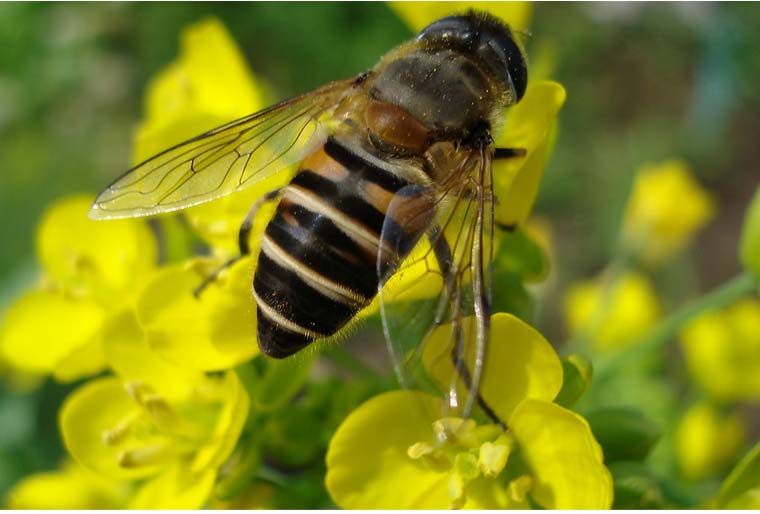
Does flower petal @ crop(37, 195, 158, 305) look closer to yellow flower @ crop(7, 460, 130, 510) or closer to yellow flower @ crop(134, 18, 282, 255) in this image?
yellow flower @ crop(134, 18, 282, 255)

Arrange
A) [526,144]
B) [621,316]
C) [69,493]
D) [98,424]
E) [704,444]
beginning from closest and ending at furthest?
[526,144], [98,424], [69,493], [704,444], [621,316]

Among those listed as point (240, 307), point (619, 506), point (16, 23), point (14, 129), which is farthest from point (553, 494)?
point (14, 129)

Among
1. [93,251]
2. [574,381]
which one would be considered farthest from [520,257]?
[93,251]

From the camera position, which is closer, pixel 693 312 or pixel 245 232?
pixel 245 232

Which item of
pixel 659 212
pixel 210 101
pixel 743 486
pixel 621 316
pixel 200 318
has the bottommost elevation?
pixel 621 316

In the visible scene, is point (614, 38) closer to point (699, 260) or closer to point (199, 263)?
point (699, 260)

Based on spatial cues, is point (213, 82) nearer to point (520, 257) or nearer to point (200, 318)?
point (200, 318)

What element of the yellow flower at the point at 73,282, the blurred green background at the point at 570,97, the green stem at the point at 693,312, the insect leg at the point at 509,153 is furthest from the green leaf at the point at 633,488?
the blurred green background at the point at 570,97
